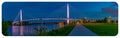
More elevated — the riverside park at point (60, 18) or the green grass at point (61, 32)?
the riverside park at point (60, 18)

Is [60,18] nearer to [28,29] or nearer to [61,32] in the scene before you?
[61,32]

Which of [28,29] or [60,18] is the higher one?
[60,18]

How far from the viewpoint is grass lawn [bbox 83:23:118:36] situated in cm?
355

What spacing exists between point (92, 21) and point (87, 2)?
0.72 ft

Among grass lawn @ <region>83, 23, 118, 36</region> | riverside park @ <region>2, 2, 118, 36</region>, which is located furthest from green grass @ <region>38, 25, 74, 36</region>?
grass lawn @ <region>83, 23, 118, 36</region>

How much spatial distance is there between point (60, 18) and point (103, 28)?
1.61ft

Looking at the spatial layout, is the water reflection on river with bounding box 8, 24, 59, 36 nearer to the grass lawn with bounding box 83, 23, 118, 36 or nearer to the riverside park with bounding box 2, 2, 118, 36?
the riverside park with bounding box 2, 2, 118, 36

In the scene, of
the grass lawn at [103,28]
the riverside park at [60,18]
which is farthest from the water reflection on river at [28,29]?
the grass lawn at [103,28]

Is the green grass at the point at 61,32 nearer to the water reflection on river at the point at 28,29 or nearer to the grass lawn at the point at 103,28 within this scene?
the water reflection on river at the point at 28,29

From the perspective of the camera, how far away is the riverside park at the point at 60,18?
3545 millimetres

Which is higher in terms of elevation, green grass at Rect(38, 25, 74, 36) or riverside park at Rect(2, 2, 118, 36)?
riverside park at Rect(2, 2, 118, 36)

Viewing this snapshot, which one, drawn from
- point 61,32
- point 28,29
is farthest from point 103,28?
point 28,29

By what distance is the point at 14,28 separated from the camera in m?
3.58

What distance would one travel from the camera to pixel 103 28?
355 cm
